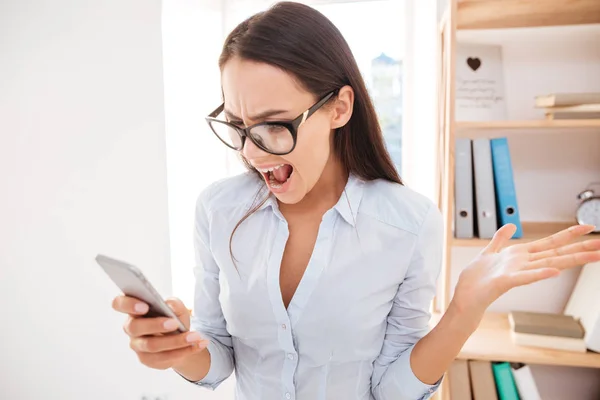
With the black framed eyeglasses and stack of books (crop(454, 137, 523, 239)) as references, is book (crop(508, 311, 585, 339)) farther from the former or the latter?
the black framed eyeglasses

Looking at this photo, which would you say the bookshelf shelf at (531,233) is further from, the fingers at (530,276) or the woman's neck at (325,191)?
the fingers at (530,276)

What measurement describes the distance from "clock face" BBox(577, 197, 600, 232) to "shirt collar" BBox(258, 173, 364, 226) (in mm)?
947

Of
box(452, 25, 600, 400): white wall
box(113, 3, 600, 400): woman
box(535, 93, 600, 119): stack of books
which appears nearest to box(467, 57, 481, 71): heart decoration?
box(452, 25, 600, 400): white wall

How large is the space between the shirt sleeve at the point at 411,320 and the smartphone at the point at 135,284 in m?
0.48

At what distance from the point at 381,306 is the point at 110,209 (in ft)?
4.81

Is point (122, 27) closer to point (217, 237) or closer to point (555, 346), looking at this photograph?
point (217, 237)

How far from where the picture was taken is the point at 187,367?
96 cm

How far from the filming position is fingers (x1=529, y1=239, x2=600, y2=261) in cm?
76

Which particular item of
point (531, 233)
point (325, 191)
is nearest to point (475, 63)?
point (531, 233)

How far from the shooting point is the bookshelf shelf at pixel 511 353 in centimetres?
134

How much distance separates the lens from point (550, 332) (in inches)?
55.6

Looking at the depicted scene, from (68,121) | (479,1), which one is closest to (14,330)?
(68,121)

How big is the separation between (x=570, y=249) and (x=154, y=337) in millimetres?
747

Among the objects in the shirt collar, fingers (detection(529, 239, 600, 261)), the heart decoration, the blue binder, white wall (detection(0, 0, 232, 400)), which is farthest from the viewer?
white wall (detection(0, 0, 232, 400))
